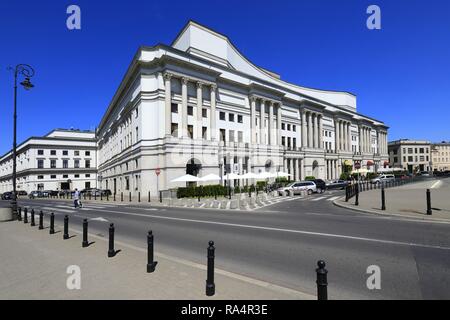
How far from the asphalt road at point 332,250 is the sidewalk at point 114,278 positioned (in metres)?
0.72

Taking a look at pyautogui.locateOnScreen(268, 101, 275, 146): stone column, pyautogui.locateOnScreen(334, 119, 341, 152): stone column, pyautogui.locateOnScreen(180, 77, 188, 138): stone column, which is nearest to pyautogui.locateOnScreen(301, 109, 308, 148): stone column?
pyautogui.locateOnScreen(268, 101, 275, 146): stone column

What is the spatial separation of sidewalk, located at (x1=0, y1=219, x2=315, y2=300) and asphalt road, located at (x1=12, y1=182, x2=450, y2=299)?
2.37ft

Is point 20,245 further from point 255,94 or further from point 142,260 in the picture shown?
point 255,94

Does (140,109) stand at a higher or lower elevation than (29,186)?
higher

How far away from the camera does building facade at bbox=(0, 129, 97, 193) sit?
7781 cm

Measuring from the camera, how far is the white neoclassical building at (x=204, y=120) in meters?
37.9

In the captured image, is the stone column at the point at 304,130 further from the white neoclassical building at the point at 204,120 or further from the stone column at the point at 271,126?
the stone column at the point at 271,126

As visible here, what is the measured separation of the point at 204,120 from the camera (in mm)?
42656

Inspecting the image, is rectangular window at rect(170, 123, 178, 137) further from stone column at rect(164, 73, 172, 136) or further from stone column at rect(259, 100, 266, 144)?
stone column at rect(259, 100, 266, 144)

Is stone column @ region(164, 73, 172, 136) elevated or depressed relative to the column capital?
depressed
